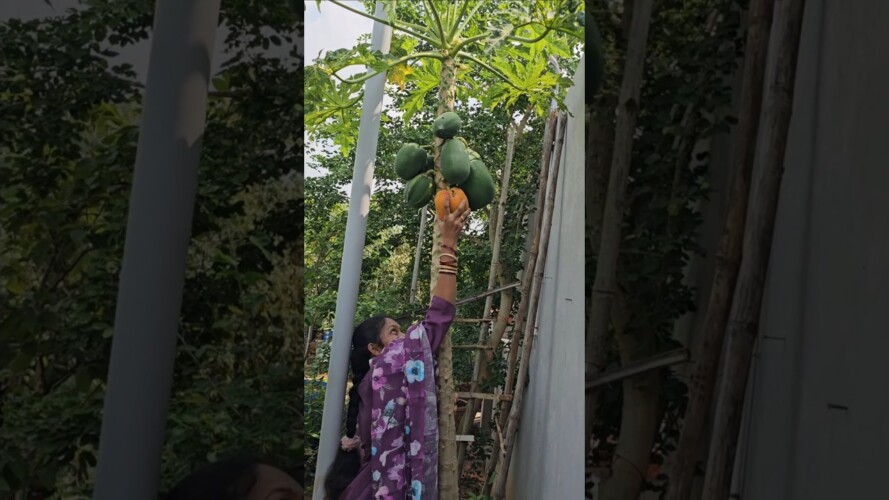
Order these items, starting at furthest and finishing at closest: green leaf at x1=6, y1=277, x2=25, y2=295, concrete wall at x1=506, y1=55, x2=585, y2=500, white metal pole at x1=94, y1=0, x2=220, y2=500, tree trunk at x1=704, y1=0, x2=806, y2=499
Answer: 1. concrete wall at x1=506, y1=55, x2=585, y2=500
2. green leaf at x1=6, y1=277, x2=25, y2=295
3. tree trunk at x1=704, y1=0, x2=806, y2=499
4. white metal pole at x1=94, y1=0, x2=220, y2=500

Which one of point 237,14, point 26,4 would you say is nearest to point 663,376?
point 237,14

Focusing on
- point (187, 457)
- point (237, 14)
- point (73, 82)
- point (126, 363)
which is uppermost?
point (237, 14)

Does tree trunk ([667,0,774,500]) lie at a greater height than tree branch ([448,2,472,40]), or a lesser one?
lesser

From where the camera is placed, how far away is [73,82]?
118 centimetres

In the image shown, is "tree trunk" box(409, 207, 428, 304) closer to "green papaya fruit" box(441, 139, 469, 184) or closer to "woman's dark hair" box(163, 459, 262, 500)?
"green papaya fruit" box(441, 139, 469, 184)

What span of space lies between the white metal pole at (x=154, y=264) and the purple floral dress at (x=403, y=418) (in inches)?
32.6

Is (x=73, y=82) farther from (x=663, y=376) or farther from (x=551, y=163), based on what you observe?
(x=663, y=376)

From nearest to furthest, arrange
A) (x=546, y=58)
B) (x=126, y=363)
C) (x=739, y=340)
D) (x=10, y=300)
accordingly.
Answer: (x=126, y=363)
(x=739, y=340)
(x=10, y=300)
(x=546, y=58)

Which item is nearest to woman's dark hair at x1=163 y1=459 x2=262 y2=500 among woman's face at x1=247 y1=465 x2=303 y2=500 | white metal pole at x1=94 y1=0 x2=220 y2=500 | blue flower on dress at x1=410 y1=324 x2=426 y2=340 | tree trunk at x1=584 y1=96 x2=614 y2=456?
woman's face at x1=247 y1=465 x2=303 y2=500

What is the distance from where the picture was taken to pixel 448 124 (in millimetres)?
1654

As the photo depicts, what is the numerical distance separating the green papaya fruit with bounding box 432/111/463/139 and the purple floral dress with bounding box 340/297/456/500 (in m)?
0.32

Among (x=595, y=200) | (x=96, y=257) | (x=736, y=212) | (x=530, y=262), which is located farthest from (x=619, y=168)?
(x=96, y=257)

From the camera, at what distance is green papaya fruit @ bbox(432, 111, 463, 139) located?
5.42 feet

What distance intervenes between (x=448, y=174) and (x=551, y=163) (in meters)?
0.20
